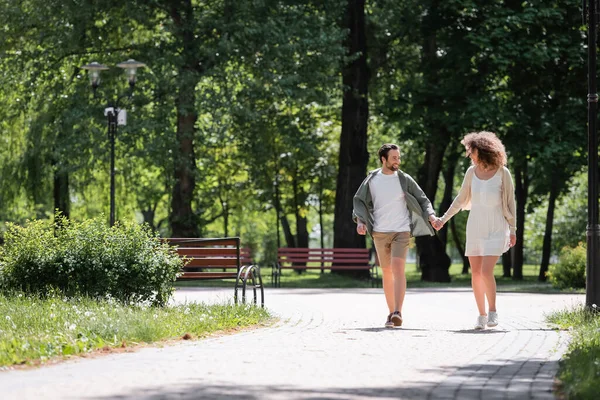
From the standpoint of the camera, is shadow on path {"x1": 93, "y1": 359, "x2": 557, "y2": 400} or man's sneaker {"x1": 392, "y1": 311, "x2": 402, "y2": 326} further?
man's sneaker {"x1": 392, "y1": 311, "x2": 402, "y2": 326}

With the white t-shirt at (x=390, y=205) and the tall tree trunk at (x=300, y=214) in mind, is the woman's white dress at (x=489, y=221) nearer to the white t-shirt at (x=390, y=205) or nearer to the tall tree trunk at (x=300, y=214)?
the white t-shirt at (x=390, y=205)

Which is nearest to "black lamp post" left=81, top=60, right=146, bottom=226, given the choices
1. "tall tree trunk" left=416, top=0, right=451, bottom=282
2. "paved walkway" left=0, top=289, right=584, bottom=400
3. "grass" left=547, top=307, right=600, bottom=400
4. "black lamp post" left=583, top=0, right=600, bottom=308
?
"tall tree trunk" left=416, top=0, right=451, bottom=282

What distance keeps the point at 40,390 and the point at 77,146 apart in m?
23.7

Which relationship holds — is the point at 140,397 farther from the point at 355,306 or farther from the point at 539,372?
the point at 355,306

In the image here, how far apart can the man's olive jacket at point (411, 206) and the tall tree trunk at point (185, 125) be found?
17.2 metres

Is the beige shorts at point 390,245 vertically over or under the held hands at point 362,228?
under

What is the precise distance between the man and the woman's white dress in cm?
53

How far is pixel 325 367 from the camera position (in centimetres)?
786

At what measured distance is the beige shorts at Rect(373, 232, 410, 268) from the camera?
12.1 m

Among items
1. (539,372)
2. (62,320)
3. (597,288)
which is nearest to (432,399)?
(539,372)

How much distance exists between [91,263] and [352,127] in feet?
56.9

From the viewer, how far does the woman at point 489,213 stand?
11742 millimetres

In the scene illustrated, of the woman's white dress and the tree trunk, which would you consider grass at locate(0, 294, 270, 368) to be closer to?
the woman's white dress

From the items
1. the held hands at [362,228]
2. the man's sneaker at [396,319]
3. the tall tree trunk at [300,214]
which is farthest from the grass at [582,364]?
the tall tree trunk at [300,214]
